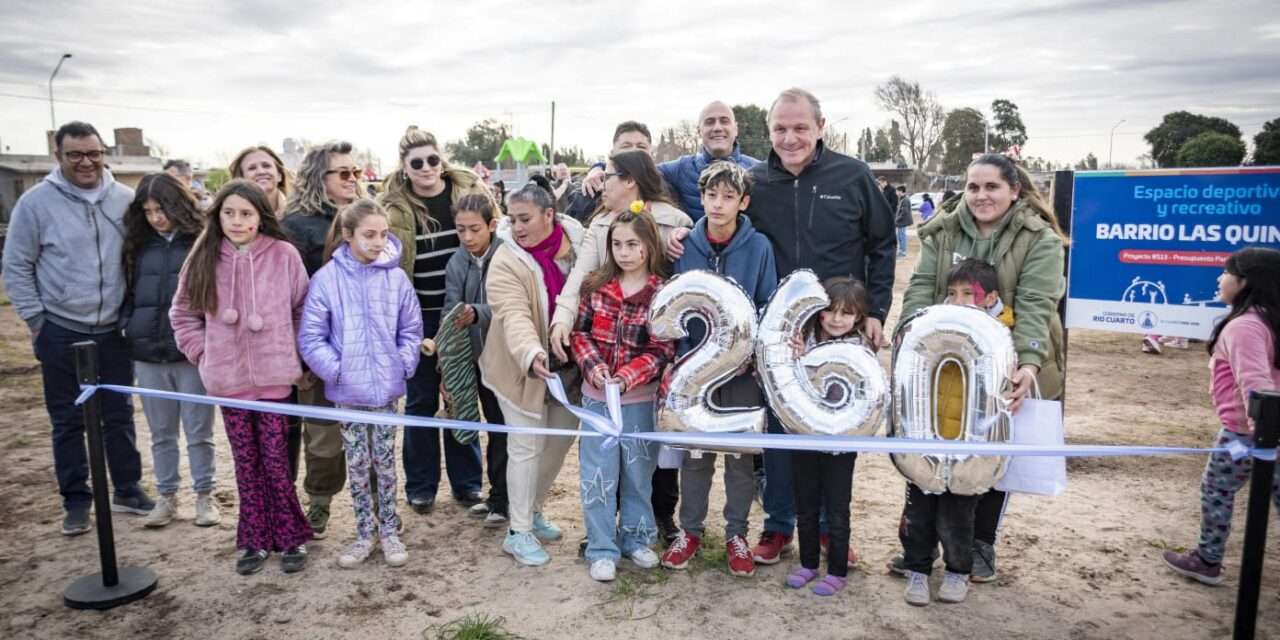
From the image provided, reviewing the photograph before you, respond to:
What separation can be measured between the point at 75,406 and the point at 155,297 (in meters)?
0.90

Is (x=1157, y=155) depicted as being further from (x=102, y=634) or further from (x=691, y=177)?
(x=102, y=634)

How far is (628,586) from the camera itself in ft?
13.2

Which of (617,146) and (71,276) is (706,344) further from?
(71,276)

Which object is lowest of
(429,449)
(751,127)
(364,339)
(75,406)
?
(429,449)

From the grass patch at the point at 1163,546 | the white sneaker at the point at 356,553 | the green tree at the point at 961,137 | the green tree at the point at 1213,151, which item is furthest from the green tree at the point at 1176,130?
the white sneaker at the point at 356,553

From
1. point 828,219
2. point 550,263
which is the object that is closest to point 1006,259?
point 828,219

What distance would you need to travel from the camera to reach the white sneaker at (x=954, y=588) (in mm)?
3795

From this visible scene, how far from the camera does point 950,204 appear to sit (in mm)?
4496

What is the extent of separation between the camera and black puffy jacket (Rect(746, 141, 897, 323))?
168 inches

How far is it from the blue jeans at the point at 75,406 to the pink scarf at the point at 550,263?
2668 millimetres

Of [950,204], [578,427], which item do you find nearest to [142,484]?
[578,427]

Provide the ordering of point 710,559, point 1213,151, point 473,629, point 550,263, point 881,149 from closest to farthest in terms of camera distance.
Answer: point 473,629 → point 710,559 → point 550,263 → point 1213,151 → point 881,149

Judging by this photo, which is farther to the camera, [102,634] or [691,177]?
[691,177]

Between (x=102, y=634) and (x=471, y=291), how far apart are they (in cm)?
240
